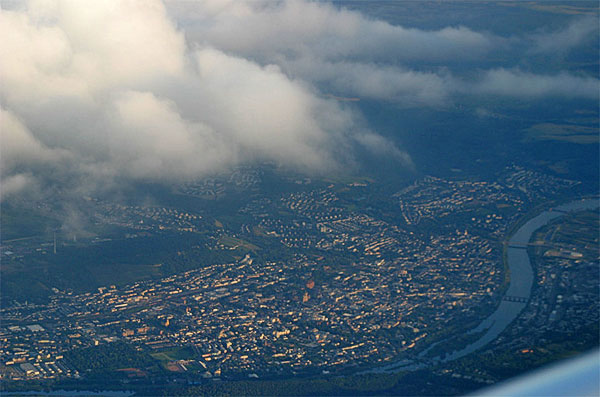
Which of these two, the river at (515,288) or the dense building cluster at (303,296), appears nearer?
the river at (515,288)

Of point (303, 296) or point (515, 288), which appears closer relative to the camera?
point (303, 296)

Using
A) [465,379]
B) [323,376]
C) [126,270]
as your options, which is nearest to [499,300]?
[465,379]

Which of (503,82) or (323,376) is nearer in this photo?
(323,376)

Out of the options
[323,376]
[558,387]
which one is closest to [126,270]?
[323,376]

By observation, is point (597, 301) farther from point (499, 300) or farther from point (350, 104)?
point (350, 104)

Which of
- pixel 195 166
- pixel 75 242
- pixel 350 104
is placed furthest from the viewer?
pixel 350 104

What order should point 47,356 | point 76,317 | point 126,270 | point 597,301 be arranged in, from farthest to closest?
1. point 126,270
2. point 597,301
3. point 76,317
4. point 47,356

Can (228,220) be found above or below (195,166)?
below

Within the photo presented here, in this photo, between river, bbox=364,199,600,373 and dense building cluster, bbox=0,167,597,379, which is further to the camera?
dense building cluster, bbox=0,167,597,379

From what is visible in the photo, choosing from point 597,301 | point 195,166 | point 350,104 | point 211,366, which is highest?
point 350,104
